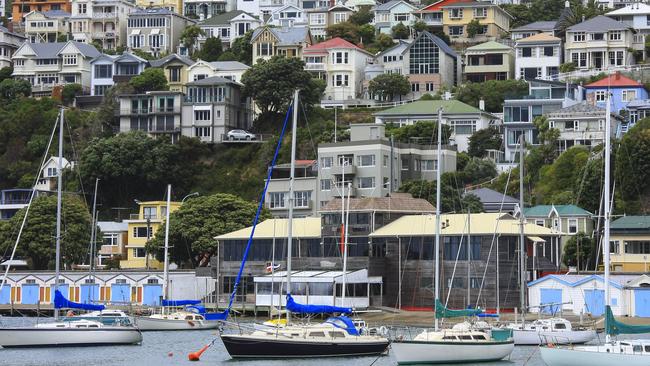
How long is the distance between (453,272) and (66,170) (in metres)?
61.5

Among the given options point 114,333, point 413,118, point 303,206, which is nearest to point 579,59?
point 413,118

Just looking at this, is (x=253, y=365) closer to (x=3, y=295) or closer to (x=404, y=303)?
(x=404, y=303)

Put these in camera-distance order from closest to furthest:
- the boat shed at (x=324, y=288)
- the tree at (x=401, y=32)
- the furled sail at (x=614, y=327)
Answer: the furled sail at (x=614, y=327)
the boat shed at (x=324, y=288)
the tree at (x=401, y=32)

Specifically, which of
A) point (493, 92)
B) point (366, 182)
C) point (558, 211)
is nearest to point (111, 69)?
point (493, 92)

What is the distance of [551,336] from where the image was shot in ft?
242

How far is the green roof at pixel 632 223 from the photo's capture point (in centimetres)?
10475

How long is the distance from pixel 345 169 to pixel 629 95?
112 feet

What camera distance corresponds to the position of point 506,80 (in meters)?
149

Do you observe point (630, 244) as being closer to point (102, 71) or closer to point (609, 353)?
point (609, 353)

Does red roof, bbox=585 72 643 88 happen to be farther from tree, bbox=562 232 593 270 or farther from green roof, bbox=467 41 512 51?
tree, bbox=562 232 593 270

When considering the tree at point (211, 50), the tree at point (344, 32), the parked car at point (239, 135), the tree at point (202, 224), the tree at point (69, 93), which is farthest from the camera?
the tree at point (211, 50)

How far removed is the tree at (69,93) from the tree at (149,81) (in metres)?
10.9

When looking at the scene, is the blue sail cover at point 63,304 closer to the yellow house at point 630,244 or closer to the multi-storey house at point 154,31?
the yellow house at point 630,244

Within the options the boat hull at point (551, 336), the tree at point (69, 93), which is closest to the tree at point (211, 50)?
the tree at point (69, 93)
